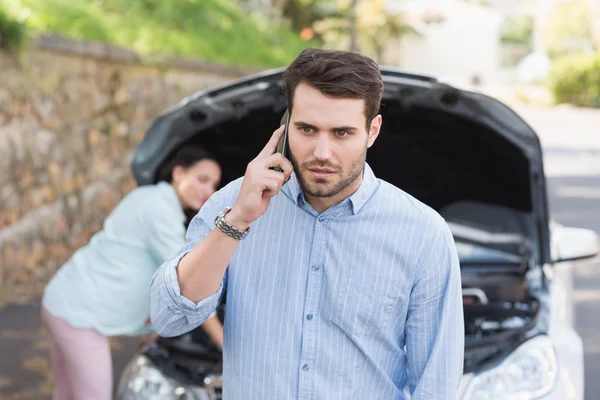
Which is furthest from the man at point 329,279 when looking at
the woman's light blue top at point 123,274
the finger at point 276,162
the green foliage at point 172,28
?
the green foliage at point 172,28

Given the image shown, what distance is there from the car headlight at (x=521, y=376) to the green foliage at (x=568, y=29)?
8520 centimetres

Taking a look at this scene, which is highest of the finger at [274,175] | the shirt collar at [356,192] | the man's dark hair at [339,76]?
the man's dark hair at [339,76]

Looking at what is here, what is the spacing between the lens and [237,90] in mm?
4160

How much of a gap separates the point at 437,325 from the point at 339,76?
0.69m

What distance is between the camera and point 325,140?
7.55 feet

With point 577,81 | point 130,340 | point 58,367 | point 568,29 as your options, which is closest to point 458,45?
point 568,29

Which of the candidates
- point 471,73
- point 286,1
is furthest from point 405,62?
point 286,1

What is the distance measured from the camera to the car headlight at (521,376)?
328 cm

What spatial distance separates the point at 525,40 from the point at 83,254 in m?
112

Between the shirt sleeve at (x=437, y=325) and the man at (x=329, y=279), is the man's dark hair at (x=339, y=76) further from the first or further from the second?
the shirt sleeve at (x=437, y=325)

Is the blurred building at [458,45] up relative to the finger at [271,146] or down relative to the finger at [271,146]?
up

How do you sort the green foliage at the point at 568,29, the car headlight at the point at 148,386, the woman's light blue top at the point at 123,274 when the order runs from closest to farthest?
1. the car headlight at the point at 148,386
2. the woman's light blue top at the point at 123,274
3. the green foliage at the point at 568,29

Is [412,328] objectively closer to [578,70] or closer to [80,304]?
[80,304]

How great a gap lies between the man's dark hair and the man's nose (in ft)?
0.35
